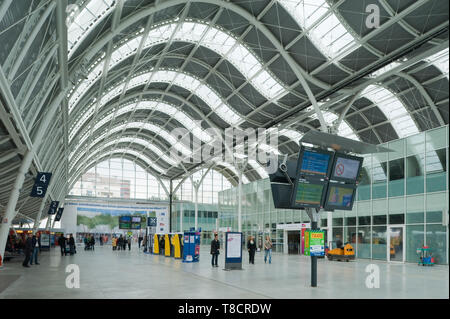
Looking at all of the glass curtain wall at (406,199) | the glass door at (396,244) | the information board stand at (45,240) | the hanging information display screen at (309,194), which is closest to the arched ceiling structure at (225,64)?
the glass curtain wall at (406,199)

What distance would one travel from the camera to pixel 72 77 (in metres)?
21.8

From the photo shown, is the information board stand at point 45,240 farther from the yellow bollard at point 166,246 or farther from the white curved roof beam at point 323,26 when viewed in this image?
the white curved roof beam at point 323,26

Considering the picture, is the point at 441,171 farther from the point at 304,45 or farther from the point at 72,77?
the point at 72,77

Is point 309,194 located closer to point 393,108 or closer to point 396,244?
point 396,244

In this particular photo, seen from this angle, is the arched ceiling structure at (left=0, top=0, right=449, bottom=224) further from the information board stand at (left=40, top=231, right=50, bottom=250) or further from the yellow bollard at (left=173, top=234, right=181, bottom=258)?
the yellow bollard at (left=173, top=234, right=181, bottom=258)

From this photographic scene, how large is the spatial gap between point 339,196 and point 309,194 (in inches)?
56.1

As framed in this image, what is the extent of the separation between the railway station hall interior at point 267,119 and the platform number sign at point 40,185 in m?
0.09

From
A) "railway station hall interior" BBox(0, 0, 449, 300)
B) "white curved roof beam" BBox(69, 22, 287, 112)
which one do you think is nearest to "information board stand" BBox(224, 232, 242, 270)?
"railway station hall interior" BBox(0, 0, 449, 300)

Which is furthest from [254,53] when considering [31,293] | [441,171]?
[31,293]

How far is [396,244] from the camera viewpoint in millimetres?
30484

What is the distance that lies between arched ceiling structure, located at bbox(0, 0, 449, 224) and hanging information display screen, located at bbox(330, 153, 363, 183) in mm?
6319

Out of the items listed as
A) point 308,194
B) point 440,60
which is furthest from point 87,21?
point 440,60

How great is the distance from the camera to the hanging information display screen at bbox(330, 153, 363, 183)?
15375mm
